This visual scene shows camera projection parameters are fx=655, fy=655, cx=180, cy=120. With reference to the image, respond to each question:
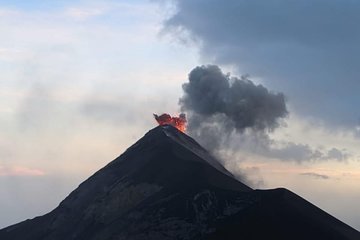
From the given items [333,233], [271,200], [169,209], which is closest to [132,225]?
[169,209]

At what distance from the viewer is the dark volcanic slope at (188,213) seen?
153 meters

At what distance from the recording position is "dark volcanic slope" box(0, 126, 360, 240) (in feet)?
502

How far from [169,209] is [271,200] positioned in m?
26.4

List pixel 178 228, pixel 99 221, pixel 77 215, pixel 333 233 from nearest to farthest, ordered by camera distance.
Answer: 1. pixel 333 233
2. pixel 178 228
3. pixel 99 221
4. pixel 77 215

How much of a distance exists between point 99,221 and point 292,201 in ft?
175

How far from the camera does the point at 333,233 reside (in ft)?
496

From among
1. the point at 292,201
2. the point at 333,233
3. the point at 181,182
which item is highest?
the point at 181,182

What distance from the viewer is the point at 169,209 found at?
170 metres

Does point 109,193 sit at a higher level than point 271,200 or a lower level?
higher

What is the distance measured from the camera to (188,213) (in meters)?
167

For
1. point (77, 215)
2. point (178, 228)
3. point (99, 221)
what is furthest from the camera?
point (77, 215)

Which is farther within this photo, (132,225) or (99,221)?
(99,221)

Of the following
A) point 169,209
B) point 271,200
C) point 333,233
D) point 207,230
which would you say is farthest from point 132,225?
point 333,233

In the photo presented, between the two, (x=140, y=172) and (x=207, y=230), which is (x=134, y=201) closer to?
(x=140, y=172)
